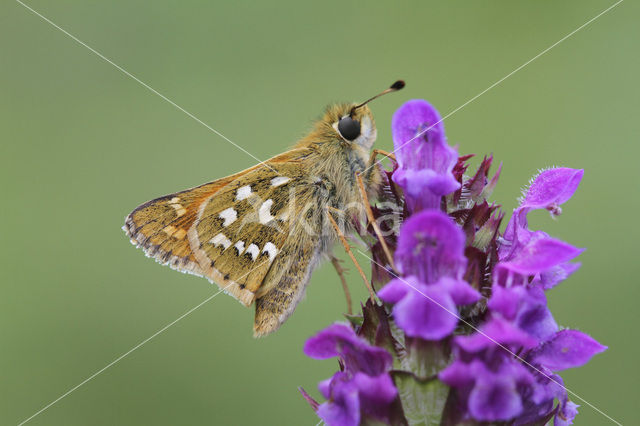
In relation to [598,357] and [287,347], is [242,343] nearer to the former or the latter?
[287,347]

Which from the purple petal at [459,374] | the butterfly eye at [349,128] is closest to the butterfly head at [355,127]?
the butterfly eye at [349,128]

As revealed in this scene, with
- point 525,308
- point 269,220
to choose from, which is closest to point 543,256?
point 525,308

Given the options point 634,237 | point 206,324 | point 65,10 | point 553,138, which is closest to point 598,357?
point 634,237

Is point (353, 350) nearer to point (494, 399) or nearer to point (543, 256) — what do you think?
point (494, 399)

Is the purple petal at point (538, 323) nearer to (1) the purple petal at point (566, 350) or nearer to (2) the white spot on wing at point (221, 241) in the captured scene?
(1) the purple petal at point (566, 350)

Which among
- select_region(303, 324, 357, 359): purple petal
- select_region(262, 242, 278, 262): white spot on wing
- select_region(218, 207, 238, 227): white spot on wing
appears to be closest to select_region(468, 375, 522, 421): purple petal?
select_region(303, 324, 357, 359): purple petal

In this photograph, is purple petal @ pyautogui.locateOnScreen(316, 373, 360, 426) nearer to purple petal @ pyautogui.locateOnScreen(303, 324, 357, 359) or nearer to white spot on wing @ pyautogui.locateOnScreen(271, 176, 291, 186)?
purple petal @ pyautogui.locateOnScreen(303, 324, 357, 359)
